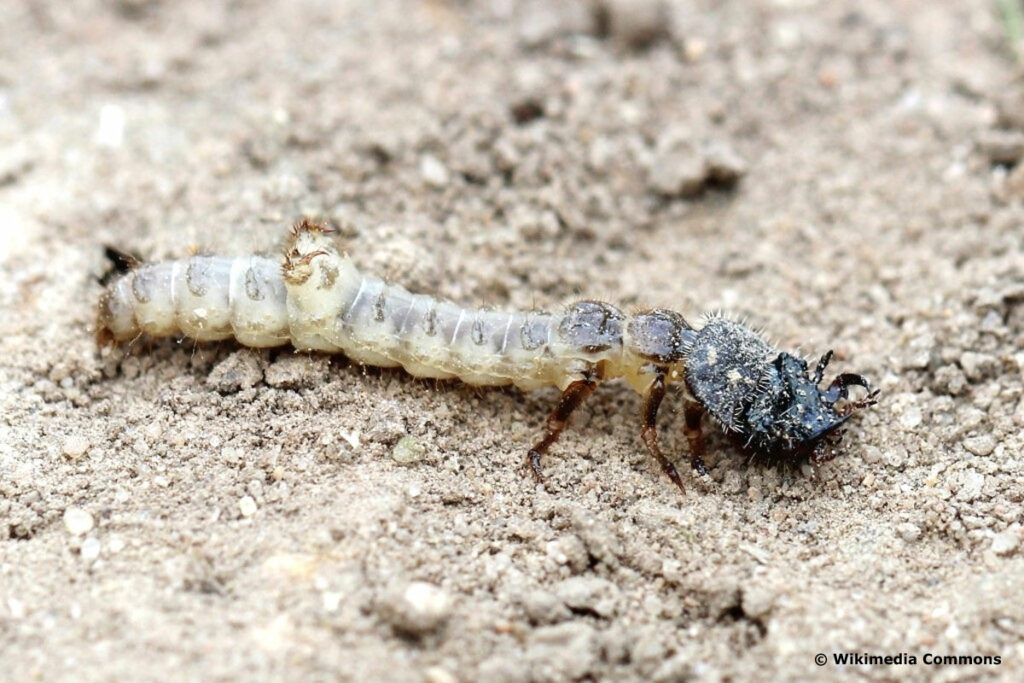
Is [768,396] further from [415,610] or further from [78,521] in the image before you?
[78,521]

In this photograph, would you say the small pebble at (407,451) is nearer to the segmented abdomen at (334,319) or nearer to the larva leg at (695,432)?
the segmented abdomen at (334,319)

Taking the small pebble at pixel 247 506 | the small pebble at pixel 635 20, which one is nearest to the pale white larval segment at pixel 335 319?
the small pebble at pixel 247 506

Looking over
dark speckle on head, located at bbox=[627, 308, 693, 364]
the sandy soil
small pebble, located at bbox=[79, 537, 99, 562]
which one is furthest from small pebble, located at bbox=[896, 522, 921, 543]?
small pebble, located at bbox=[79, 537, 99, 562]

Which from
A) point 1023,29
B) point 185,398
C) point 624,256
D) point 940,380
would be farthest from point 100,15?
point 1023,29

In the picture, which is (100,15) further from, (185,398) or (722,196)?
(722,196)

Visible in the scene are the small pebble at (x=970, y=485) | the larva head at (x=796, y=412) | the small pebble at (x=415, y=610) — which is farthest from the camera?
the larva head at (x=796, y=412)

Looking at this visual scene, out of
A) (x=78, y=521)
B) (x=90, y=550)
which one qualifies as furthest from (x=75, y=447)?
(x=90, y=550)
